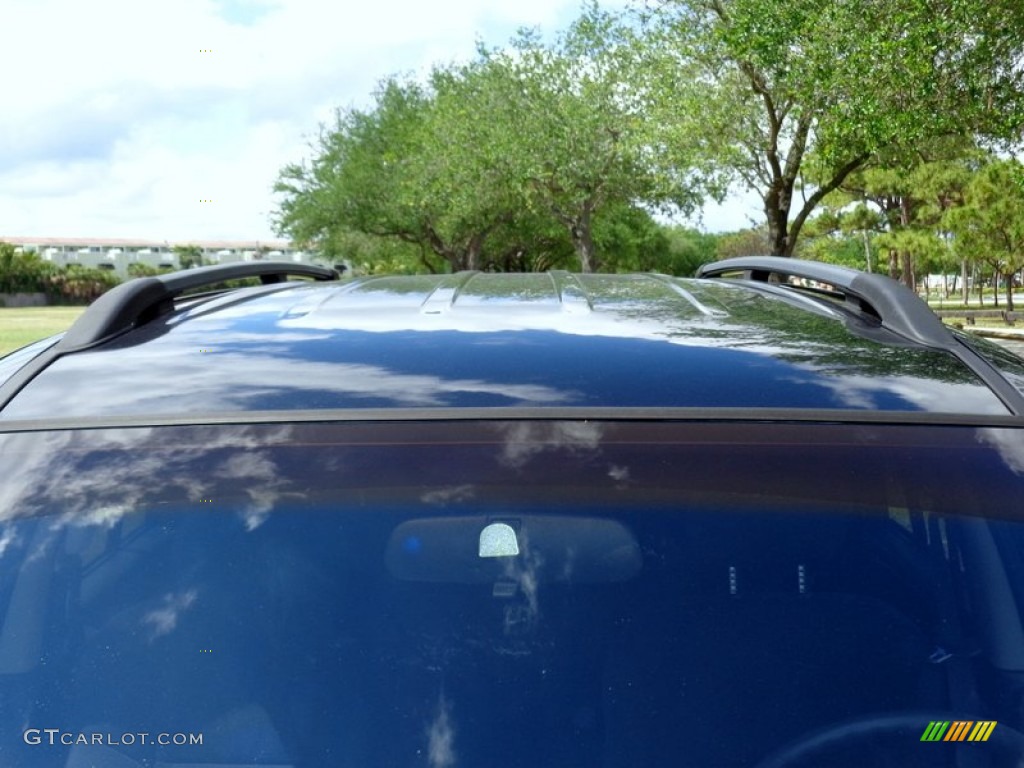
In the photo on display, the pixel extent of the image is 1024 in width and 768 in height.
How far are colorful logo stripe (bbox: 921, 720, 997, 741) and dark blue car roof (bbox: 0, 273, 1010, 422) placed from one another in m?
0.40

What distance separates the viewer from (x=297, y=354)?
185 centimetres

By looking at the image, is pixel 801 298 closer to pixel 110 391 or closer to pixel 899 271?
pixel 110 391

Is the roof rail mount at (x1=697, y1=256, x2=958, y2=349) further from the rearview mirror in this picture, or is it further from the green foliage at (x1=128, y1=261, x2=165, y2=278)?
the green foliage at (x1=128, y1=261, x2=165, y2=278)

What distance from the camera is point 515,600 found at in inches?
60.9

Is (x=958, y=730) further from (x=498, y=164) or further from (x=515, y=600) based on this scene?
(x=498, y=164)

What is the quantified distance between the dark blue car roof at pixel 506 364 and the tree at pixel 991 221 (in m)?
50.4

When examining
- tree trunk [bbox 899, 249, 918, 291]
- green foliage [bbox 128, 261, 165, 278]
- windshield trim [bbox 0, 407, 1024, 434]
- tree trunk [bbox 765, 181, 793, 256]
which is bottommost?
tree trunk [bbox 899, 249, 918, 291]

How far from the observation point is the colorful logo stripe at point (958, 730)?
150 centimetres

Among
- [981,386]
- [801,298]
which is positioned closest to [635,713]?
[981,386]

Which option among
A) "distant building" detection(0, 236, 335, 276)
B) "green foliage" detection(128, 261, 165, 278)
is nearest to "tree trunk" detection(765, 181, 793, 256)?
"green foliage" detection(128, 261, 165, 278)

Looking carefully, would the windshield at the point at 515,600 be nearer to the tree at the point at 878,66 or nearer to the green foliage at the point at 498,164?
the tree at the point at 878,66

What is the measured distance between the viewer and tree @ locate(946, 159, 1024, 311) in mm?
49094

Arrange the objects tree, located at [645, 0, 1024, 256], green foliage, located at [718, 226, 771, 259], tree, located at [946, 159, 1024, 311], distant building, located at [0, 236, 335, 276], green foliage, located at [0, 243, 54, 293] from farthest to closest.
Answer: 1. distant building, located at [0, 236, 335, 276]
2. green foliage, located at [718, 226, 771, 259]
3. green foliage, located at [0, 243, 54, 293]
4. tree, located at [946, 159, 1024, 311]
5. tree, located at [645, 0, 1024, 256]

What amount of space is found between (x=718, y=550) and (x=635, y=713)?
232mm
